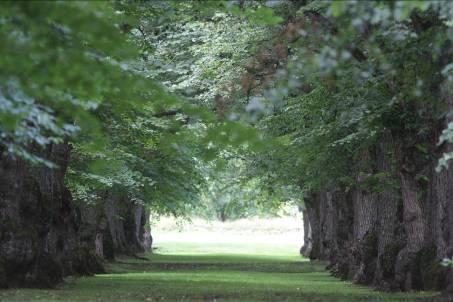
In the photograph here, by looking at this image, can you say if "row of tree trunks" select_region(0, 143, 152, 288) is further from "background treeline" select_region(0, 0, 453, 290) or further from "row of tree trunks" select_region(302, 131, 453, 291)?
"row of tree trunks" select_region(302, 131, 453, 291)

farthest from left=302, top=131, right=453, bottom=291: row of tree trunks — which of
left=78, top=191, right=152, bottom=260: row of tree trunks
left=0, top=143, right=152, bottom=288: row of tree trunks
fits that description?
left=78, top=191, right=152, bottom=260: row of tree trunks

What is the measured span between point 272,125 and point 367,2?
1848cm

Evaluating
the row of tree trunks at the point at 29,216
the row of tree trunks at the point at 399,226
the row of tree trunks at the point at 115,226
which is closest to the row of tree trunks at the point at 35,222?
the row of tree trunks at the point at 29,216

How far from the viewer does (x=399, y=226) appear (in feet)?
83.3

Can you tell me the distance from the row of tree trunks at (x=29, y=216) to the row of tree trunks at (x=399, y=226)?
293 inches

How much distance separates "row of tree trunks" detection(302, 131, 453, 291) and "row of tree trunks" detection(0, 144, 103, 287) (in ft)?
24.4

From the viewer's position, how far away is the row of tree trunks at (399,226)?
21.2m

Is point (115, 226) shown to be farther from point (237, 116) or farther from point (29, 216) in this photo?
point (237, 116)

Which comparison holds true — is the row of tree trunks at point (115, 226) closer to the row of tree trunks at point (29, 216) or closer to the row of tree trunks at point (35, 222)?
the row of tree trunks at point (35, 222)

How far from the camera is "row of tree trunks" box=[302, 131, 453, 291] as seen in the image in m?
21.2

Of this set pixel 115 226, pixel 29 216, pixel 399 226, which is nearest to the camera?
pixel 29 216

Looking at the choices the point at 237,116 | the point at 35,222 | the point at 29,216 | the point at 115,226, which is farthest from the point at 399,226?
the point at 115,226

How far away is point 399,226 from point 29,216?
9.48 m

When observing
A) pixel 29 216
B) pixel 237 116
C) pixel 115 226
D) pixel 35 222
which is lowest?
pixel 35 222
